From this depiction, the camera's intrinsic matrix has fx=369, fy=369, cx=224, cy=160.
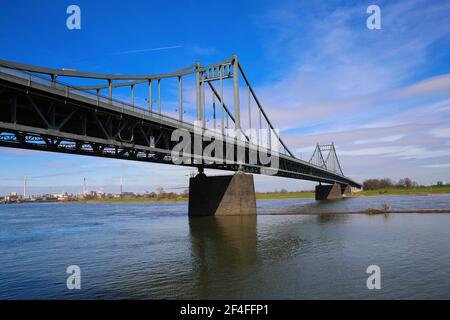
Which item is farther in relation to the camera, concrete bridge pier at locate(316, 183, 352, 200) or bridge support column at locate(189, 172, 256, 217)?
concrete bridge pier at locate(316, 183, 352, 200)

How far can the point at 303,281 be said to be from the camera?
14297 millimetres

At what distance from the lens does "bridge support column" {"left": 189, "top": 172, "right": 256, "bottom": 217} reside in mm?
49906

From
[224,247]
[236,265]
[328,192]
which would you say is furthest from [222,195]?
[328,192]

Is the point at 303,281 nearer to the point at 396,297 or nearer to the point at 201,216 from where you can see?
the point at 396,297

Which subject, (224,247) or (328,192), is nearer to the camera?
(224,247)

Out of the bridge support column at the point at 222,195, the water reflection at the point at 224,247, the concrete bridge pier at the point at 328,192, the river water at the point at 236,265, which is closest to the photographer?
the river water at the point at 236,265

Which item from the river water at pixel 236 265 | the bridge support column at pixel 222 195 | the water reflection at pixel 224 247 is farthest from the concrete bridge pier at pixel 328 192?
the river water at pixel 236 265

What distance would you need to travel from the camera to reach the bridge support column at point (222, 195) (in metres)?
49.9

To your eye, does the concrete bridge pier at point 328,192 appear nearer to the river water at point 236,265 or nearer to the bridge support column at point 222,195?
the bridge support column at point 222,195

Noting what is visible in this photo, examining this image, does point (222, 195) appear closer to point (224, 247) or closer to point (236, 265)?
point (224, 247)

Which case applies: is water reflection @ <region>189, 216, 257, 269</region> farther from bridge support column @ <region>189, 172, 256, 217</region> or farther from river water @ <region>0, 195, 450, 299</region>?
bridge support column @ <region>189, 172, 256, 217</region>

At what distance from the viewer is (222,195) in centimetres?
5100

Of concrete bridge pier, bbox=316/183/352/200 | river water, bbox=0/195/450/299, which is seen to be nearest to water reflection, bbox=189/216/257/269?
river water, bbox=0/195/450/299

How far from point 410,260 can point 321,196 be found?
110 meters
